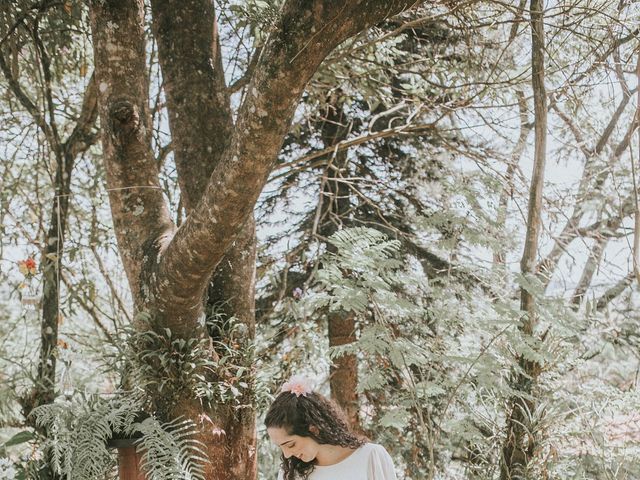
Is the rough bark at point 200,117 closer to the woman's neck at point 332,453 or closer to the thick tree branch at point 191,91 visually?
the thick tree branch at point 191,91

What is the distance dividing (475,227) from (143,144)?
2.01 meters

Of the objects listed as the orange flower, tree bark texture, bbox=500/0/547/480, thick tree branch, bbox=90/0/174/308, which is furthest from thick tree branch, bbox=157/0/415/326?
tree bark texture, bbox=500/0/547/480

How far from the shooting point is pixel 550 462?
12.7 ft

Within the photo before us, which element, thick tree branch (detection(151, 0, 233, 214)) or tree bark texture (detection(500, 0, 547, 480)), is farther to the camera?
tree bark texture (detection(500, 0, 547, 480))

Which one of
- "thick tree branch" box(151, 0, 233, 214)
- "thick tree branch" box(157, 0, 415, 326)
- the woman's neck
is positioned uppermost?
"thick tree branch" box(151, 0, 233, 214)

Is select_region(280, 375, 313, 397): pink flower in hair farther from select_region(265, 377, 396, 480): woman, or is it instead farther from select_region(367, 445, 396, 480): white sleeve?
select_region(367, 445, 396, 480): white sleeve

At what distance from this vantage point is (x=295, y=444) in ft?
8.66

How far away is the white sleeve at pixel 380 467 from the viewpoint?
259 cm

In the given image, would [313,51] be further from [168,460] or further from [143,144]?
[168,460]

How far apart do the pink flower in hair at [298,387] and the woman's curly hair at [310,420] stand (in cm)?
1

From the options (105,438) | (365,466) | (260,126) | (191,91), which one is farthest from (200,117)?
(365,466)

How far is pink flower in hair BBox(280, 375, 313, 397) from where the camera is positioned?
2.67 m

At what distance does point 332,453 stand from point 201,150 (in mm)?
1610

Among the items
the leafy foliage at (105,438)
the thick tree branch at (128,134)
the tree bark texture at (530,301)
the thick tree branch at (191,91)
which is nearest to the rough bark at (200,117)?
the thick tree branch at (191,91)
